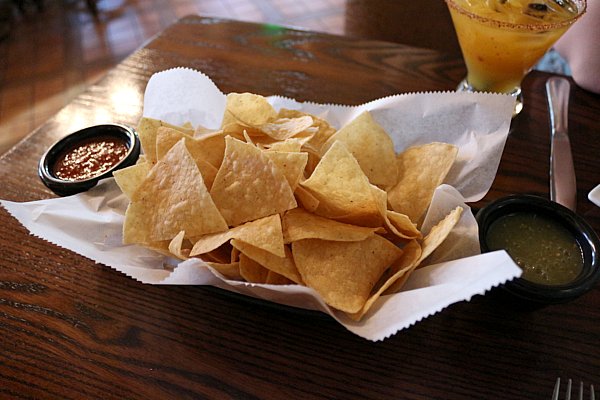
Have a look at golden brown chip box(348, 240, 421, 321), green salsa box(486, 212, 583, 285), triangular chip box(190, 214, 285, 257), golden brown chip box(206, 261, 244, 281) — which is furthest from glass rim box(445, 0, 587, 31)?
golden brown chip box(206, 261, 244, 281)

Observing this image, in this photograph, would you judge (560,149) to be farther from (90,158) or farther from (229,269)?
(90,158)

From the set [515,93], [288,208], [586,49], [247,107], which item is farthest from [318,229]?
[586,49]

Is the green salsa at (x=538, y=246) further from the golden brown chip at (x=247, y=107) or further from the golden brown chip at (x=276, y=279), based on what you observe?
the golden brown chip at (x=247, y=107)

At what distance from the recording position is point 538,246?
862mm

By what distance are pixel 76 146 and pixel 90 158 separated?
→ 60mm

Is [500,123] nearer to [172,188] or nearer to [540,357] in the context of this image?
[540,357]

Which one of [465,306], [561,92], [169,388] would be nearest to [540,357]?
[465,306]

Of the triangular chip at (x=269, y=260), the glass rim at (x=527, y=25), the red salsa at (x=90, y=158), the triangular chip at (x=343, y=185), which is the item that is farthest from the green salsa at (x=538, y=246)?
the red salsa at (x=90, y=158)

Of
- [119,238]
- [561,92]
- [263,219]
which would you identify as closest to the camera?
[263,219]

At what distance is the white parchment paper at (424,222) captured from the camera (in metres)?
0.73

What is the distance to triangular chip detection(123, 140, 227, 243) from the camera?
0.87 m

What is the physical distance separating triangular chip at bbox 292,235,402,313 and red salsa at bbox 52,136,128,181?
1.67 feet

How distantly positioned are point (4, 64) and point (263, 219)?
310 cm

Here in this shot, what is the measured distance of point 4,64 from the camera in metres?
3.11
